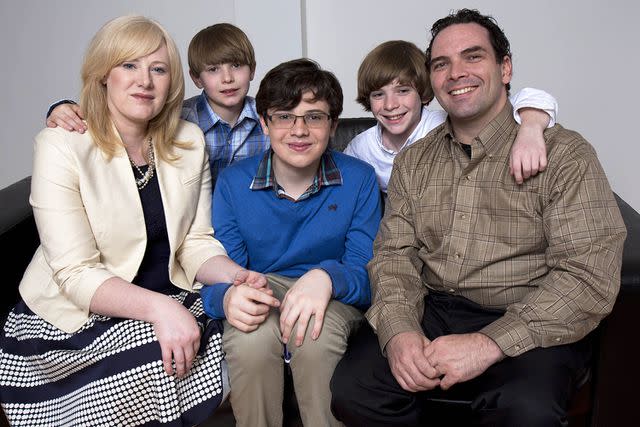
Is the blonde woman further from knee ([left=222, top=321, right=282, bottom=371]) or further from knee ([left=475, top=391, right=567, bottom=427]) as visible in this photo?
knee ([left=475, top=391, right=567, bottom=427])

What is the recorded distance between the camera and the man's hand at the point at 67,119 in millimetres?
1815

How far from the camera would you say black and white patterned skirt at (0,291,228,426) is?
1594 millimetres

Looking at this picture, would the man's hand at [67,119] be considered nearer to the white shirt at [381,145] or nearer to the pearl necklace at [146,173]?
the pearl necklace at [146,173]

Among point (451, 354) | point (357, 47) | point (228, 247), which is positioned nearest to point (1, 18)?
point (357, 47)

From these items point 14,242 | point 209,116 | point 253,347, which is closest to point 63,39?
point 209,116

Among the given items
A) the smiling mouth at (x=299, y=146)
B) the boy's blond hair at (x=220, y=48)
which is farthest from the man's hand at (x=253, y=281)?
the boy's blond hair at (x=220, y=48)

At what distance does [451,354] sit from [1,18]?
3.24 metres

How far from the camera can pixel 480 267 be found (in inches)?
69.7

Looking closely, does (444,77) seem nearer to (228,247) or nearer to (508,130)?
(508,130)

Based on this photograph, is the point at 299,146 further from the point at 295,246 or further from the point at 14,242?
the point at 14,242

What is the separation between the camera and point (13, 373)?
66.2 inches

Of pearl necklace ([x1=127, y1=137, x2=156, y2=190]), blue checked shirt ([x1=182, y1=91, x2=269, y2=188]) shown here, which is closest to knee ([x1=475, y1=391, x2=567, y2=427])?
pearl necklace ([x1=127, y1=137, x2=156, y2=190])

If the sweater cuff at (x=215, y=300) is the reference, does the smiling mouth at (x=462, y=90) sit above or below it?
above

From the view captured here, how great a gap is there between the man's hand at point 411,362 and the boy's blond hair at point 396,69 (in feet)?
3.28
